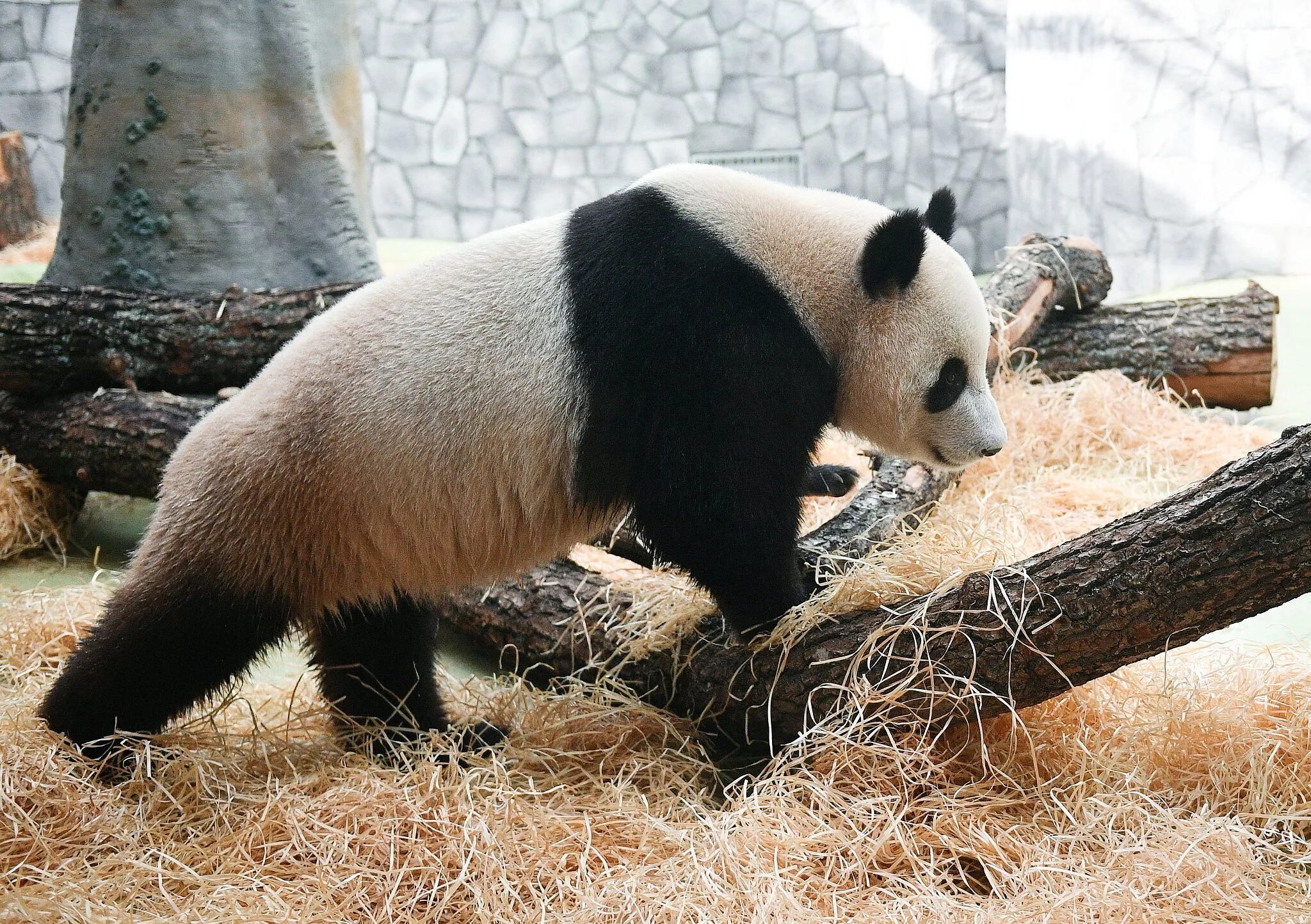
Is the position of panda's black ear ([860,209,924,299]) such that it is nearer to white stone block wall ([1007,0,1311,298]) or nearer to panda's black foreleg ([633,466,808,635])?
panda's black foreleg ([633,466,808,635])

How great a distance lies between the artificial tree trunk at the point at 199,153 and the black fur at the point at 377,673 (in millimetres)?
3948

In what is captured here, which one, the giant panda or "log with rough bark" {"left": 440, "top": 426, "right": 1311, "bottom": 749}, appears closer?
"log with rough bark" {"left": 440, "top": 426, "right": 1311, "bottom": 749}

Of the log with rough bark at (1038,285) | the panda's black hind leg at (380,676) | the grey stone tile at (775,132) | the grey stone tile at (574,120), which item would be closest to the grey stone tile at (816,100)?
the grey stone tile at (775,132)

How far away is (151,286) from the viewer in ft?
21.7

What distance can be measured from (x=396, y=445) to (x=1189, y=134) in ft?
25.9

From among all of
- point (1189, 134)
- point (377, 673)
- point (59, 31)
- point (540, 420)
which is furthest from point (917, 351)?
point (59, 31)

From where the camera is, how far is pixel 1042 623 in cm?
262

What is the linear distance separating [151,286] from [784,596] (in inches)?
202

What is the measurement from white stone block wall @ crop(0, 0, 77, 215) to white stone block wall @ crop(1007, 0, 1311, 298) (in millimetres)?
10727

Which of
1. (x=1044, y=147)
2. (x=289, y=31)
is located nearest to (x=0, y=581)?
(x=289, y=31)

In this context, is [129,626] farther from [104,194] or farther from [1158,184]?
[1158,184]

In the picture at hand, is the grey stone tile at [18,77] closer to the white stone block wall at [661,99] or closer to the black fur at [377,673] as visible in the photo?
the white stone block wall at [661,99]

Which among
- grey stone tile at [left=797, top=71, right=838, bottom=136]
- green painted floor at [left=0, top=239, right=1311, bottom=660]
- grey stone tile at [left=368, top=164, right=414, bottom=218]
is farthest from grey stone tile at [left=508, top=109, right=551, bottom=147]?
green painted floor at [left=0, top=239, right=1311, bottom=660]

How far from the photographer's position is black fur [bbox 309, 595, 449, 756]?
3.40 m
